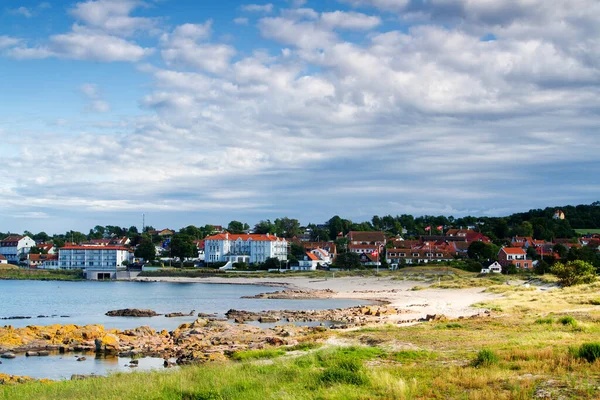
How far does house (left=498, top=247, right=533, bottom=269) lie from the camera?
104875 mm

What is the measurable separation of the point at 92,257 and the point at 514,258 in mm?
92506

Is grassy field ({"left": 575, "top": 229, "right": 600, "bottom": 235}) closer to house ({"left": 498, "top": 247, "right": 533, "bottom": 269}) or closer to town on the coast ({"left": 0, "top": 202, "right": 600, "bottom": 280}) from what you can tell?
town on the coast ({"left": 0, "top": 202, "right": 600, "bottom": 280})

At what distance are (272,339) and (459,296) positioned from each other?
3441 cm

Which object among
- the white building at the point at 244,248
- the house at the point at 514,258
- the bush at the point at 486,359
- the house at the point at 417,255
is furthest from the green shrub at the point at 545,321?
the white building at the point at 244,248

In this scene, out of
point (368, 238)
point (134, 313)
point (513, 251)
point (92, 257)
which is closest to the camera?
point (134, 313)

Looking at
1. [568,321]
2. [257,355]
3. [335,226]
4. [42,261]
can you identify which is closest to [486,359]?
[257,355]

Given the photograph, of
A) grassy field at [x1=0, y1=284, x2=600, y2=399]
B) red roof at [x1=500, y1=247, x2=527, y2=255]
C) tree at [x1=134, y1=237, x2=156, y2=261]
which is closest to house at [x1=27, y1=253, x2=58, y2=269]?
tree at [x1=134, y1=237, x2=156, y2=261]

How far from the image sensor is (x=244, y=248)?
13688 cm

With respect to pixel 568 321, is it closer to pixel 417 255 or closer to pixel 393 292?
pixel 393 292

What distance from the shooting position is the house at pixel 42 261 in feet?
462

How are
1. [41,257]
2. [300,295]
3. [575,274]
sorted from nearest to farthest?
[575,274], [300,295], [41,257]

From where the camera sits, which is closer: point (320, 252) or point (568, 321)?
point (568, 321)

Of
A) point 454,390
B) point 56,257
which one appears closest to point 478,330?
point 454,390

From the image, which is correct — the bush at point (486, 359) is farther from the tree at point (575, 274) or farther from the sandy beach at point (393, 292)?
the tree at point (575, 274)
